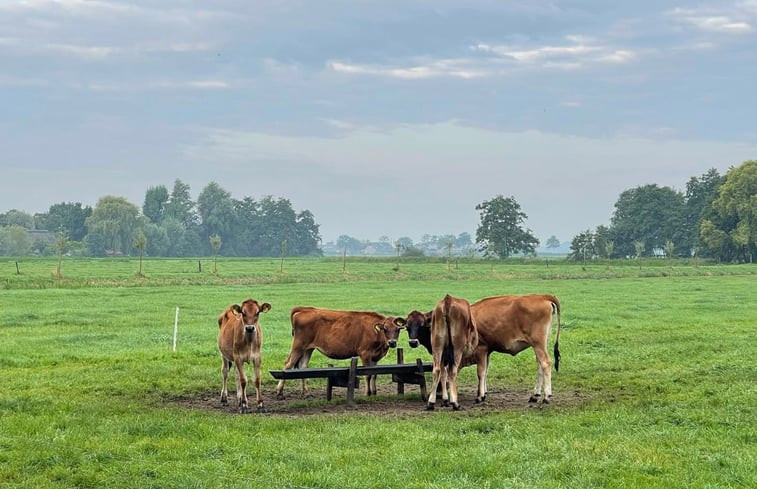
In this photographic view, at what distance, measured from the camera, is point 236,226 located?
194625 millimetres

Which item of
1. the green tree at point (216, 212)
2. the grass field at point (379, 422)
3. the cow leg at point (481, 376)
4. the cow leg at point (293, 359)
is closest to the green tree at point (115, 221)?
the green tree at point (216, 212)

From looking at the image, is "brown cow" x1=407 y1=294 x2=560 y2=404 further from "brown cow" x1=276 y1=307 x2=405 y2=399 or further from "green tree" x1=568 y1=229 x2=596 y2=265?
"green tree" x1=568 y1=229 x2=596 y2=265

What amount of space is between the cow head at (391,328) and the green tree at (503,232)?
132 metres

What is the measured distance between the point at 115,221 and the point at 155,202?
45013mm

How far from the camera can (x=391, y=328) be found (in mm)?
15516

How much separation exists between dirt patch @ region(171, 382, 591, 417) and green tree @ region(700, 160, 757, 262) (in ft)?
318

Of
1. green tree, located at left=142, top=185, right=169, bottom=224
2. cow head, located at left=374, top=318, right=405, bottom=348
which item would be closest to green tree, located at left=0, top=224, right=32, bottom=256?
green tree, located at left=142, top=185, right=169, bottom=224

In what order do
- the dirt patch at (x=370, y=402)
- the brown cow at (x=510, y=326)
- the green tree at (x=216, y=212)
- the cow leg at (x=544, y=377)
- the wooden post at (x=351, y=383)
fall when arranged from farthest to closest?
the green tree at (x=216, y=212)
the brown cow at (x=510, y=326)
the cow leg at (x=544, y=377)
the wooden post at (x=351, y=383)
the dirt patch at (x=370, y=402)

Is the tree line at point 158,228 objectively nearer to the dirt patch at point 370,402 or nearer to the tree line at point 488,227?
the tree line at point 488,227

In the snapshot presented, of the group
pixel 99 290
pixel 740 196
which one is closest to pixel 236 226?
pixel 740 196

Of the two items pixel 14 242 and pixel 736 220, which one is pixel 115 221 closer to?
pixel 14 242

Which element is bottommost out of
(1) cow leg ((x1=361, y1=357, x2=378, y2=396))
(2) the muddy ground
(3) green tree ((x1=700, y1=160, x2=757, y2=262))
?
(2) the muddy ground

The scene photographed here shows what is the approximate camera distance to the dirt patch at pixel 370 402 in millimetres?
14523

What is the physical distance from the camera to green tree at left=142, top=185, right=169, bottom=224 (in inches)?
7751
